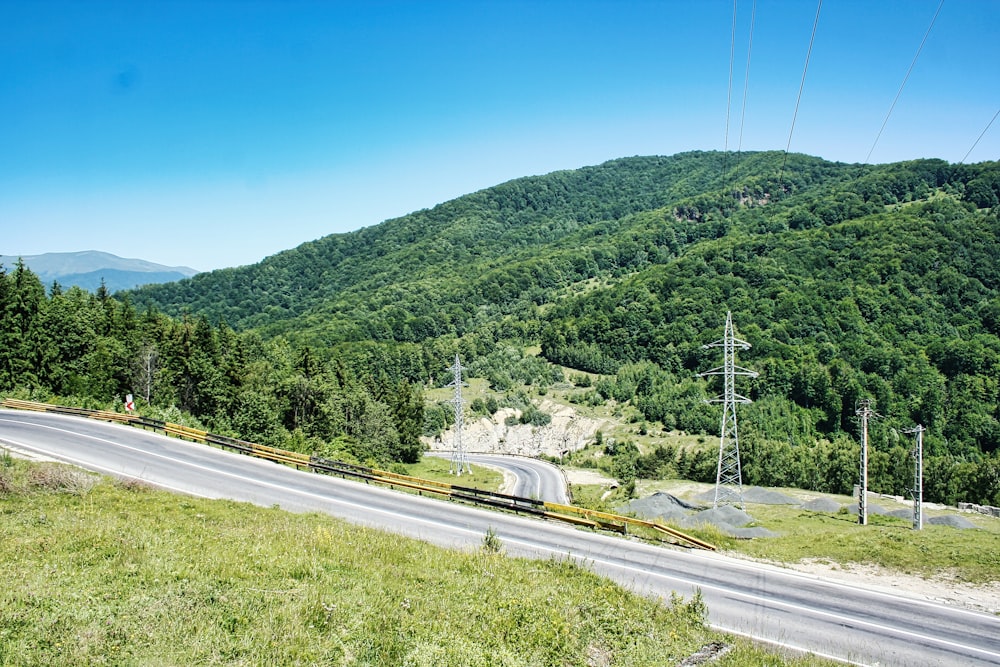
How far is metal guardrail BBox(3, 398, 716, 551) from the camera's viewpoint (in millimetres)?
29984

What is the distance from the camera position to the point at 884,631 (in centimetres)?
1794

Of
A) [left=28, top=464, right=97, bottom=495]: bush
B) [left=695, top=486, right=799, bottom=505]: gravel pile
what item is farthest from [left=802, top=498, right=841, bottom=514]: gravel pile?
[left=28, top=464, right=97, bottom=495]: bush

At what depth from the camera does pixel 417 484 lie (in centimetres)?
3712

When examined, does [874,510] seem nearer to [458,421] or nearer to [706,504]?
[706,504]

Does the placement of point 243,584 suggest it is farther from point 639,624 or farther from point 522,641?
point 639,624

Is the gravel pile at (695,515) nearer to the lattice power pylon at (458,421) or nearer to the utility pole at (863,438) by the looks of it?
the utility pole at (863,438)

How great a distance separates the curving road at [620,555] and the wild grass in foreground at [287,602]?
10.1 feet

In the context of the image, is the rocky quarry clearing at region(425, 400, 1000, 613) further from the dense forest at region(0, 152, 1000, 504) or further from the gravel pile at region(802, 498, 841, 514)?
the dense forest at region(0, 152, 1000, 504)

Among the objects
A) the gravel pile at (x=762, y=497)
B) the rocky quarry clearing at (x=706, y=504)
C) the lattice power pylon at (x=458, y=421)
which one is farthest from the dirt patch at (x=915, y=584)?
the lattice power pylon at (x=458, y=421)

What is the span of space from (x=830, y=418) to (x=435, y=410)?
91389 millimetres

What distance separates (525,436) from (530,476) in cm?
4754

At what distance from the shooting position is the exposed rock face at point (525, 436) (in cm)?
12306

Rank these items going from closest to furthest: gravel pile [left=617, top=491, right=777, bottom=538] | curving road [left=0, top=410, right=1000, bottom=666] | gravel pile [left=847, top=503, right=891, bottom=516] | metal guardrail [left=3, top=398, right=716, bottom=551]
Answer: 1. curving road [left=0, top=410, right=1000, bottom=666]
2. metal guardrail [left=3, top=398, right=716, bottom=551]
3. gravel pile [left=617, top=491, right=777, bottom=538]
4. gravel pile [left=847, top=503, right=891, bottom=516]

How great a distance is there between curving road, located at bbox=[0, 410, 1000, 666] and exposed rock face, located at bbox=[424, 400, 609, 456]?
83471mm
